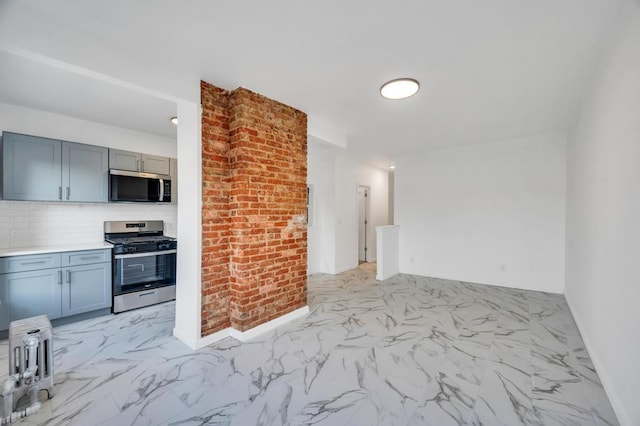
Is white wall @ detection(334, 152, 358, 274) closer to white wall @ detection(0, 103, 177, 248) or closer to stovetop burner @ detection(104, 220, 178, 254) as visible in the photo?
stovetop burner @ detection(104, 220, 178, 254)

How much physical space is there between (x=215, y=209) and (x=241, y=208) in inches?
10.0

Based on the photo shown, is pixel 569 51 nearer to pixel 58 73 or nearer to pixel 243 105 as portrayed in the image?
pixel 243 105

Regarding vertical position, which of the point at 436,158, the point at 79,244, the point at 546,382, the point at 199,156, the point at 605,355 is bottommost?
the point at 546,382

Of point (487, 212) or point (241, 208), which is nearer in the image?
point (241, 208)

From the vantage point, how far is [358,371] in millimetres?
2238

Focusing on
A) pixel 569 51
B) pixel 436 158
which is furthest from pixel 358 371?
pixel 436 158

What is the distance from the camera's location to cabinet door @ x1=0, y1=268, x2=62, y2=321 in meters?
2.80

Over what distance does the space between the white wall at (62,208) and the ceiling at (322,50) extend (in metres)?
0.23

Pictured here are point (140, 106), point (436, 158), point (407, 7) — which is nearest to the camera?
point (407, 7)

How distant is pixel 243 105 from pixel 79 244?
2825mm

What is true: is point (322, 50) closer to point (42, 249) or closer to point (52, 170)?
point (52, 170)

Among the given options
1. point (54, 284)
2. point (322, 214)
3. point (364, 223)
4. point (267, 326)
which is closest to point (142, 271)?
point (54, 284)

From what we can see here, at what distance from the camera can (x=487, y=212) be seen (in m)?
4.92

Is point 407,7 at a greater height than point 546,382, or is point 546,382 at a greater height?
point 407,7
